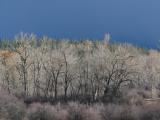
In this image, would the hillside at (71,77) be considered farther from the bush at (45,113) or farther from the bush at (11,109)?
the bush at (45,113)

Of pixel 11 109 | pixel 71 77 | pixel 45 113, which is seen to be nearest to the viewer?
pixel 45 113

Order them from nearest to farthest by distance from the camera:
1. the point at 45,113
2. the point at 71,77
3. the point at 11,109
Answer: the point at 45,113, the point at 11,109, the point at 71,77

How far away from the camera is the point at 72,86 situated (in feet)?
241

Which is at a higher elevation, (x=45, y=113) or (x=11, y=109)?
(x=11, y=109)

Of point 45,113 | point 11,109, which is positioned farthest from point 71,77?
point 11,109

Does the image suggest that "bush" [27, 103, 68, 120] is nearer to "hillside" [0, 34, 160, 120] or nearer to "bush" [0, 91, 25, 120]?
"bush" [0, 91, 25, 120]

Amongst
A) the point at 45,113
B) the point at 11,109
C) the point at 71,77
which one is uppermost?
the point at 71,77

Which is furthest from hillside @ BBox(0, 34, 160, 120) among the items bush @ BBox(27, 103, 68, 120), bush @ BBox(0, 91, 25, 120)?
bush @ BBox(27, 103, 68, 120)

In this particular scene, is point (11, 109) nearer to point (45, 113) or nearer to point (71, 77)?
point (45, 113)

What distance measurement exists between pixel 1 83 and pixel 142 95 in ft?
89.9

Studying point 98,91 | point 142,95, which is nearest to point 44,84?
point 98,91

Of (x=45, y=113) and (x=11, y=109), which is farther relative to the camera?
(x=11, y=109)

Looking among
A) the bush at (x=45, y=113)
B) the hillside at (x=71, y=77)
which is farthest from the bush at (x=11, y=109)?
the hillside at (x=71, y=77)

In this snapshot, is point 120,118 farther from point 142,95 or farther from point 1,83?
point 1,83
